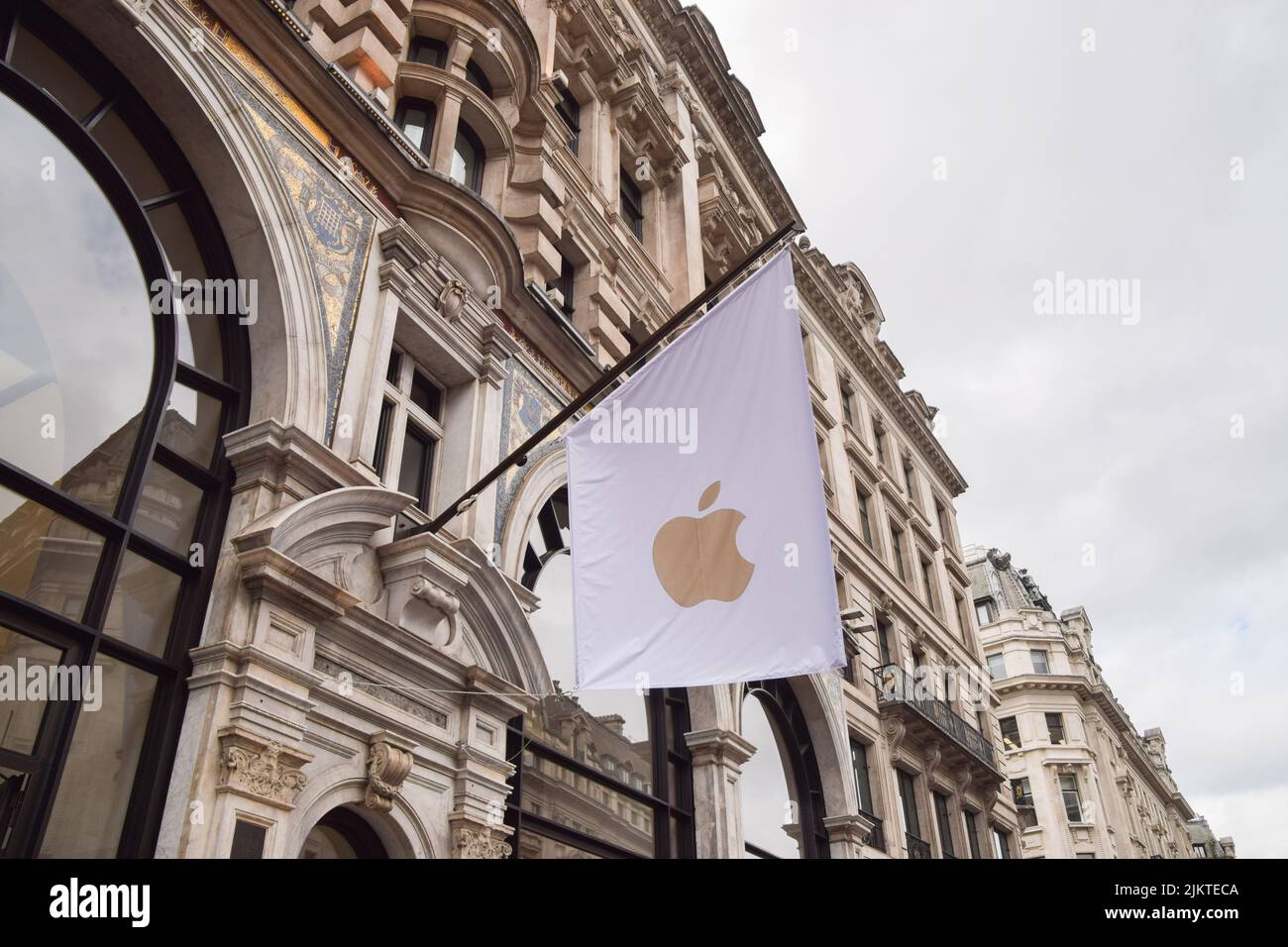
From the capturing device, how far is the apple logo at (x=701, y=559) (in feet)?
27.7

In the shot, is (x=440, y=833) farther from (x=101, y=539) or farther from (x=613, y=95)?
Result: (x=613, y=95)

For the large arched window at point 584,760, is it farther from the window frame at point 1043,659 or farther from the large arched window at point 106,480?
the window frame at point 1043,659

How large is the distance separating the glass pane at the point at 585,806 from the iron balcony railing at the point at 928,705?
11609 millimetres

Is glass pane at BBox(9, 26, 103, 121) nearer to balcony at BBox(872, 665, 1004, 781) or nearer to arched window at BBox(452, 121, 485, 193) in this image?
arched window at BBox(452, 121, 485, 193)

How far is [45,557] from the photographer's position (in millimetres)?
7504

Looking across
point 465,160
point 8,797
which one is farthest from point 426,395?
point 8,797

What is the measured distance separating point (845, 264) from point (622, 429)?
3205 cm

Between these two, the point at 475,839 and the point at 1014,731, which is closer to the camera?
the point at 475,839

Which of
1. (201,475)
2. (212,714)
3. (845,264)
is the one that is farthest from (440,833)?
(845,264)

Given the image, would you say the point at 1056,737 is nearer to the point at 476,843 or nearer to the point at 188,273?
the point at 476,843

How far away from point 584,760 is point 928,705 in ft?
50.9

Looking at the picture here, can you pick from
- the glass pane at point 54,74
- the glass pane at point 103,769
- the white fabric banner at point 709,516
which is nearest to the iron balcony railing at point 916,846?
the white fabric banner at point 709,516

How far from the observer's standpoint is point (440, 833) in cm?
989

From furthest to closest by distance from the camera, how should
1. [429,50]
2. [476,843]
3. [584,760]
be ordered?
[429,50], [584,760], [476,843]
